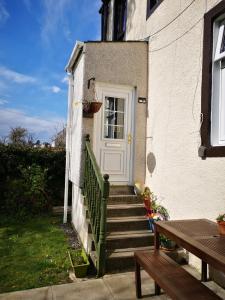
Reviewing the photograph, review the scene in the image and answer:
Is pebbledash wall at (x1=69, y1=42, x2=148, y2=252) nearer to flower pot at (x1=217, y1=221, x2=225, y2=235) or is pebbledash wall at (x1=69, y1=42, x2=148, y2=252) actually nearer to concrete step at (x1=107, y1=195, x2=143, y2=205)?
concrete step at (x1=107, y1=195, x2=143, y2=205)

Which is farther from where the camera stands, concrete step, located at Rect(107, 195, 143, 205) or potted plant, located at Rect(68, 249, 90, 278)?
concrete step, located at Rect(107, 195, 143, 205)

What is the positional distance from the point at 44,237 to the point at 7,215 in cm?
222

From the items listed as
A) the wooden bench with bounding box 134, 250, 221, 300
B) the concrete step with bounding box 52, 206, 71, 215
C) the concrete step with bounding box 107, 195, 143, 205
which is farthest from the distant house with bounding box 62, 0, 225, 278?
the concrete step with bounding box 52, 206, 71, 215

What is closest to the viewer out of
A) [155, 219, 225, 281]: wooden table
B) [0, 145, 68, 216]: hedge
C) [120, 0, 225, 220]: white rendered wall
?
[155, 219, 225, 281]: wooden table

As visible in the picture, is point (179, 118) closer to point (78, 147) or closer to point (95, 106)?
point (95, 106)

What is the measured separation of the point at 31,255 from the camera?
4609mm

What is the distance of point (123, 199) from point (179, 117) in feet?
6.42

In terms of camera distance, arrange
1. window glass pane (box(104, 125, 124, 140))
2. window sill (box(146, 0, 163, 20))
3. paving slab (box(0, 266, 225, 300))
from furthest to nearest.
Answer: window glass pane (box(104, 125, 124, 140))
window sill (box(146, 0, 163, 20))
paving slab (box(0, 266, 225, 300))

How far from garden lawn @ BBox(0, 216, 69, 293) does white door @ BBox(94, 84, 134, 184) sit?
1.83m

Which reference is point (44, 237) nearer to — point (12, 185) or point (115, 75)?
point (12, 185)

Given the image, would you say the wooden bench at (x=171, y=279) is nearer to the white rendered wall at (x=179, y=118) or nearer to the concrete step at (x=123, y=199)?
the white rendered wall at (x=179, y=118)

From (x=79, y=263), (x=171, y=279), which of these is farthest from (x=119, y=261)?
(x=171, y=279)

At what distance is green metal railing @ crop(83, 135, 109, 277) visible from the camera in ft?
12.5

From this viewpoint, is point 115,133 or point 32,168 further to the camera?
point 32,168
